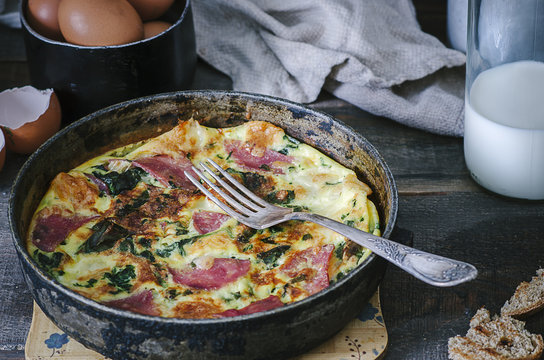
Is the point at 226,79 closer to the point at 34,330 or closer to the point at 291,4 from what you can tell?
the point at 291,4

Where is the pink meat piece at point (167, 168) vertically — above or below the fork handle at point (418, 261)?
below

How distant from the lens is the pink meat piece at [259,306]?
170cm

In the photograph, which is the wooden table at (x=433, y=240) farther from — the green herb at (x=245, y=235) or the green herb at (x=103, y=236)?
the green herb at (x=245, y=235)

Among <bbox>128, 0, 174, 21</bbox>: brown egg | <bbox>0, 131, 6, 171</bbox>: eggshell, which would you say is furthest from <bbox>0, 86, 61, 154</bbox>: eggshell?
<bbox>128, 0, 174, 21</bbox>: brown egg

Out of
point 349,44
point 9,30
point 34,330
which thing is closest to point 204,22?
point 349,44

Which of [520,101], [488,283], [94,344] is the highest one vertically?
[520,101]

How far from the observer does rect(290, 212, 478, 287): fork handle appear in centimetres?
155

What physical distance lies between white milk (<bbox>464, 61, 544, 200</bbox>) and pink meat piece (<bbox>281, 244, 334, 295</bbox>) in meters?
0.76

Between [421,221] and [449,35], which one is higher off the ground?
[449,35]

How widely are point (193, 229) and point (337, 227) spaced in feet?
1.45

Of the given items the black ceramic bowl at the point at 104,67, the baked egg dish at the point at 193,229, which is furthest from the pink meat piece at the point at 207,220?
the black ceramic bowl at the point at 104,67

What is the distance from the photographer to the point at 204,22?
310 cm

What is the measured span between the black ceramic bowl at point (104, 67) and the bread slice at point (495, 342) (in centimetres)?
140

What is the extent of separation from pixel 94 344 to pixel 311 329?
1.70 feet
